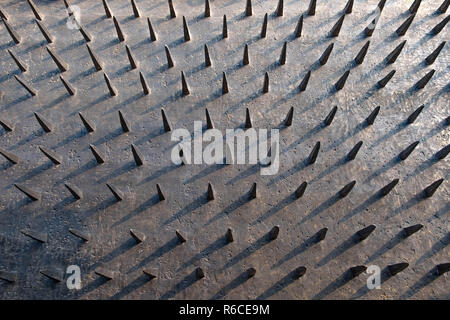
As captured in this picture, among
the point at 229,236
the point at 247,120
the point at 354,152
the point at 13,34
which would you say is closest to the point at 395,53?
the point at 354,152

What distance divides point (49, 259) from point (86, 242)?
1.87 feet

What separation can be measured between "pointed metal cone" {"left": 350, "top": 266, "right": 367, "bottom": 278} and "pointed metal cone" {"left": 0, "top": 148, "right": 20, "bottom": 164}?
537 centimetres

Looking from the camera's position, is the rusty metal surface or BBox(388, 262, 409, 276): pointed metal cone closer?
BBox(388, 262, 409, 276): pointed metal cone

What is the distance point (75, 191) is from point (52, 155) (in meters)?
0.74

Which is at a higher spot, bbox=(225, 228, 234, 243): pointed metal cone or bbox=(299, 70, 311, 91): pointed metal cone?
bbox=(299, 70, 311, 91): pointed metal cone

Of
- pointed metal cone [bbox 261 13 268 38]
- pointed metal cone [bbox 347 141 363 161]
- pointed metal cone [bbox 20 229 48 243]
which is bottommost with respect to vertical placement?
pointed metal cone [bbox 20 229 48 243]

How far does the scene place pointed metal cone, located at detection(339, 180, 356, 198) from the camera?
5.54 m

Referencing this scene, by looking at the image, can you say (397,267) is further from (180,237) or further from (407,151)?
(180,237)

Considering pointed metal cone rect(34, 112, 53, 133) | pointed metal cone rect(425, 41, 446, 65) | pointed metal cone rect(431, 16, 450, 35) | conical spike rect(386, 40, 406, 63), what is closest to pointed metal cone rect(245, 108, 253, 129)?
conical spike rect(386, 40, 406, 63)

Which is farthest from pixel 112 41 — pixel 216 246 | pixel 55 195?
pixel 216 246

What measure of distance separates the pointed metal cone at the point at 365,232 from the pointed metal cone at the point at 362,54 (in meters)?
2.98

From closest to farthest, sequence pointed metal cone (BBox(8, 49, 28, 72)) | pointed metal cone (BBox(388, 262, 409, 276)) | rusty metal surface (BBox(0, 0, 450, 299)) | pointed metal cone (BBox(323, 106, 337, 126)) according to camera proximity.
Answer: pointed metal cone (BBox(388, 262, 409, 276)) → rusty metal surface (BBox(0, 0, 450, 299)) → pointed metal cone (BBox(323, 106, 337, 126)) → pointed metal cone (BBox(8, 49, 28, 72))

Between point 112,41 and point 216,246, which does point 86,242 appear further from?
point 112,41

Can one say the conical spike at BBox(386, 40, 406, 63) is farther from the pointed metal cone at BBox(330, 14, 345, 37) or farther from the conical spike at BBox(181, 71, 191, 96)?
the conical spike at BBox(181, 71, 191, 96)
